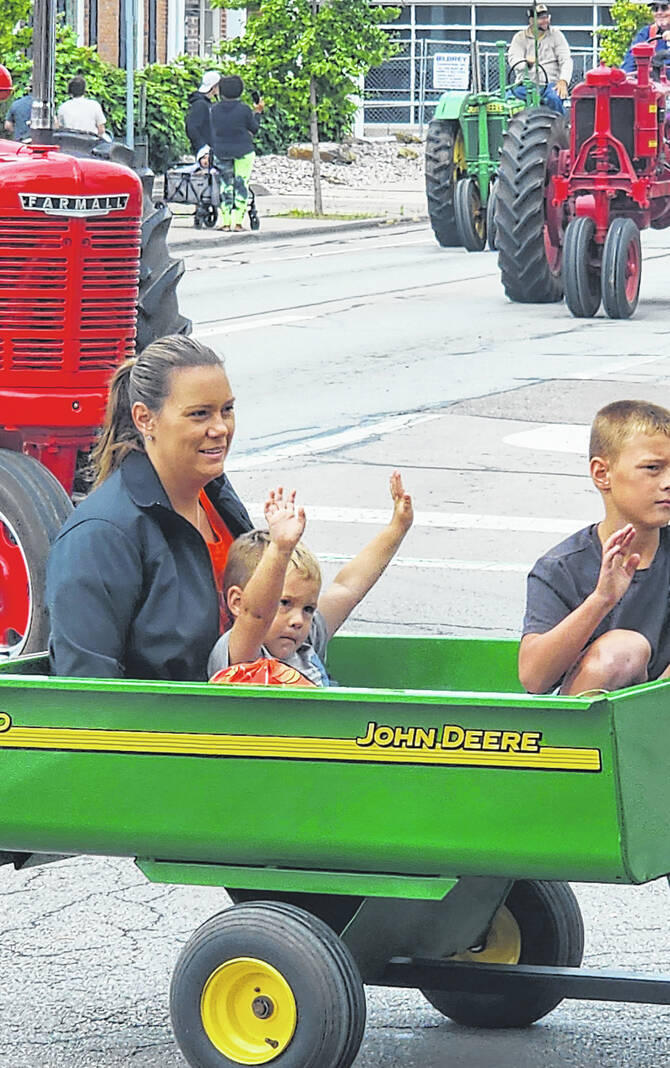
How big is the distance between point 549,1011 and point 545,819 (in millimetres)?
853

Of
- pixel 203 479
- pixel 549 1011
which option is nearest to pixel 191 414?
pixel 203 479

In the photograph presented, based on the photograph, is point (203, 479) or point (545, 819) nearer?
point (545, 819)

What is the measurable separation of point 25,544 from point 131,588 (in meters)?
2.39

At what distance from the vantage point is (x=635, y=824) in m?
3.55

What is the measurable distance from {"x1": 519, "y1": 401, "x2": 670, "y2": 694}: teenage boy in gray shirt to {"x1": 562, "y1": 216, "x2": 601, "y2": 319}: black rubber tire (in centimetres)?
1351

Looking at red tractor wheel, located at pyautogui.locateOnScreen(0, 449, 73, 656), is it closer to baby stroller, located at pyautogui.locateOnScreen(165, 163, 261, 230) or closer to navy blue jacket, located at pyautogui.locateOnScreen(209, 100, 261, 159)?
navy blue jacket, located at pyautogui.locateOnScreen(209, 100, 261, 159)

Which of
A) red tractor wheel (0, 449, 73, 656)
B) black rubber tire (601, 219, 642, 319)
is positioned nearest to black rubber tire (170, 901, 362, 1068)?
red tractor wheel (0, 449, 73, 656)

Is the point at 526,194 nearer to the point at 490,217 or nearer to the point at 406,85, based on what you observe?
the point at 490,217

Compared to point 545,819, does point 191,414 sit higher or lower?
higher

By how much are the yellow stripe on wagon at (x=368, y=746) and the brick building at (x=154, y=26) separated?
3491 centimetres

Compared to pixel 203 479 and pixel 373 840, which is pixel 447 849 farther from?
pixel 203 479

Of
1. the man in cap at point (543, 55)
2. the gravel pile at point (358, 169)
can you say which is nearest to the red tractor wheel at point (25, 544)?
the man in cap at point (543, 55)

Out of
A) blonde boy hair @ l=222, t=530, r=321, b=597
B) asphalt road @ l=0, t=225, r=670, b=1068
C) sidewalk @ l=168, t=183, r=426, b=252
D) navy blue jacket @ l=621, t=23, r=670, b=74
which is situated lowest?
asphalt road @ l=0, t=225, r=670, b=1068

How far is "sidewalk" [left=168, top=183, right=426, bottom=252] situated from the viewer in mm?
27500
